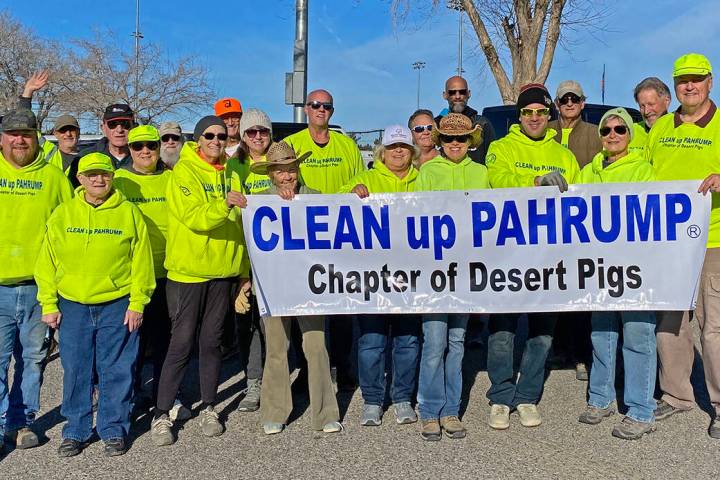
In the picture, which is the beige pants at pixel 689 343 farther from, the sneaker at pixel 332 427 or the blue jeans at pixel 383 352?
the sneaker at pixel 332 427

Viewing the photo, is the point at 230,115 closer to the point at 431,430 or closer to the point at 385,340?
the point at 385,340

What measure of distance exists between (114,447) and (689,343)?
12.7ft

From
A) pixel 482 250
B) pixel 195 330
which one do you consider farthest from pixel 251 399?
pixel 482 250

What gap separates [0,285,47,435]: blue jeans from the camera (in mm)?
4016

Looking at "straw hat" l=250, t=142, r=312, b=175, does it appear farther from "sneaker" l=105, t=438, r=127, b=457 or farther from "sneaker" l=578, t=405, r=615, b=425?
"sneaker" l=578, t=405, r=615, b=425

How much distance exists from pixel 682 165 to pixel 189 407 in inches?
152

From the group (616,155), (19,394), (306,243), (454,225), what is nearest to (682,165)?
(616,155)

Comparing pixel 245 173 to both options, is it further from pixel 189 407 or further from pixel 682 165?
pixel 682 165

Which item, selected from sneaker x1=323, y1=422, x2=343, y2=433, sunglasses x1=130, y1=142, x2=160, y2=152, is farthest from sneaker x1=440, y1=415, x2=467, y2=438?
sunglasses x1=130, y1=142, x2=160, y2=152

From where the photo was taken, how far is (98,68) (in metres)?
32.5

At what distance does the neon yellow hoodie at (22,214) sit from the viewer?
156 inches

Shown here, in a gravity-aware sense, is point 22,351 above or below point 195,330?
below

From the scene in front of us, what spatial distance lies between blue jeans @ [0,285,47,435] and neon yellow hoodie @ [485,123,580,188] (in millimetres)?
3103

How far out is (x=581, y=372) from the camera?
544 cm
